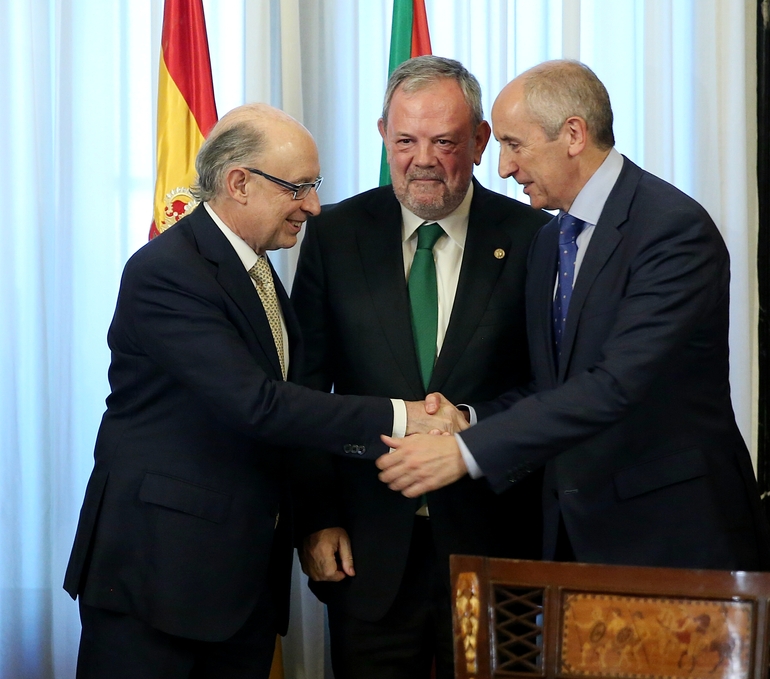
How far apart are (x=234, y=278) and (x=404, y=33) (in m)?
1.52

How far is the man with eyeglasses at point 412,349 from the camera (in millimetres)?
2324

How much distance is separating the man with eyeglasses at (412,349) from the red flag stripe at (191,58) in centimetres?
82

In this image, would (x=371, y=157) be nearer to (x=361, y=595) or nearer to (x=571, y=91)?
(x=571, y=91)

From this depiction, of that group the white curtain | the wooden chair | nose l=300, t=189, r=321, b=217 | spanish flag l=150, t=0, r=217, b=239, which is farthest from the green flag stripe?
the wooden chair

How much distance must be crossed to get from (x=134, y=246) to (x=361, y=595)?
1.70 meters

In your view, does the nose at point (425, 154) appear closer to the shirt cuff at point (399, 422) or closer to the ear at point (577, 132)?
the ear at point (577, 132)

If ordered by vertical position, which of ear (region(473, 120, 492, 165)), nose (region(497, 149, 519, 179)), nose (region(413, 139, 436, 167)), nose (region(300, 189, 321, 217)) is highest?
ear (region(473, 120, 492, 165))

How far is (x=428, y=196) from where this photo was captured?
7.88ft

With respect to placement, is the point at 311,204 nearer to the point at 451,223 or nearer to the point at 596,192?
the point at 451,223

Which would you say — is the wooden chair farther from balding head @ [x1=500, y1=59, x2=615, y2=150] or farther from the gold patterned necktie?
balding head @ [x1=500, y1=59, x2=615, y2=150]

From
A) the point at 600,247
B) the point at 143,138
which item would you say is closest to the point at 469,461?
the point at 600,247

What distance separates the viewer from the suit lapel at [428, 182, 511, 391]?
7.59ft

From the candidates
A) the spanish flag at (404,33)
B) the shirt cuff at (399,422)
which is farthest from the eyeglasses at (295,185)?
the spanish flag at (404,33)

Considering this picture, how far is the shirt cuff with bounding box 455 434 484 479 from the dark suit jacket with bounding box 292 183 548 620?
19 cm
